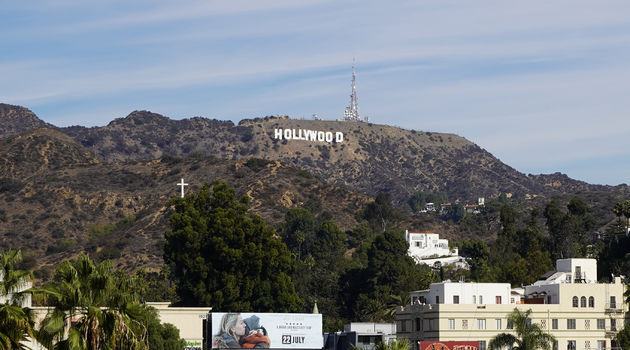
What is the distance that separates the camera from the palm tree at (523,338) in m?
127

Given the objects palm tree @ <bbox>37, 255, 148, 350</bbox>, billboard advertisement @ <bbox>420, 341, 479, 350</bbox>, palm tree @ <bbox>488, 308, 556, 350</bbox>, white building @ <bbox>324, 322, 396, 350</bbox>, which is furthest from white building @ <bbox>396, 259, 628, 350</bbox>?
palm tree @ <bbox>37, 255, 148, 350</bbox>

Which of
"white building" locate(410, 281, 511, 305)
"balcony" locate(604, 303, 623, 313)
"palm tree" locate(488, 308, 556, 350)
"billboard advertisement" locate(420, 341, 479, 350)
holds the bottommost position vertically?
"billboard advertisement" locate(420, 341, 479, 350)

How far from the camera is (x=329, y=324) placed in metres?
181

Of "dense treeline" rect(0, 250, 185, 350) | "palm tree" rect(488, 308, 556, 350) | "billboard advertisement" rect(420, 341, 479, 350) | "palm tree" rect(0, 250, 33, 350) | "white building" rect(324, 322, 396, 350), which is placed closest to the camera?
"palm tree" rect(0, 250, 33, 350)

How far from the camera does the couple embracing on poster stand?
431ft

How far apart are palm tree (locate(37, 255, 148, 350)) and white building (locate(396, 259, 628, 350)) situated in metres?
84.7

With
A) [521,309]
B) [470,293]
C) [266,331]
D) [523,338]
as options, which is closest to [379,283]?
[470,293]

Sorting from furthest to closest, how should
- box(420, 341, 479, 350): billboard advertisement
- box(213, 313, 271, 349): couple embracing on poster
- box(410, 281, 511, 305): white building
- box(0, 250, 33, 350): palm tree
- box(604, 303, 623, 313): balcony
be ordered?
box(604, 303, 623, 313): balcony < box(410, 281, 511, 305): white building < box(420, 341, 479, 350): billboard advertisement < box(213, 313, 271, 349): couple embracing on poster < box(0, 250, 33, 350): palm tree

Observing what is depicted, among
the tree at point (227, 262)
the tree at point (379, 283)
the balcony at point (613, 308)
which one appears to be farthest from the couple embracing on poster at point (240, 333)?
the tree at point (379, 283)

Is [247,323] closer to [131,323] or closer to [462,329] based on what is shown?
[462,329]

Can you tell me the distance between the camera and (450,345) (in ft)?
444

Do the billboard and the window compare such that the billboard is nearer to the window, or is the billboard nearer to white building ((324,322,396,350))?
white building ((324,322,396,350))

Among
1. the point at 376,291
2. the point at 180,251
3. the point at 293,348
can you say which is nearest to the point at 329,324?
the point at 376,291

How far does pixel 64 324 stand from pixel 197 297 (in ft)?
306
